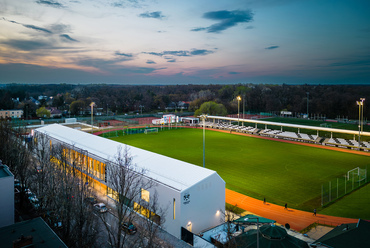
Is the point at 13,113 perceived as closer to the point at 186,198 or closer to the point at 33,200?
the point at 33,200

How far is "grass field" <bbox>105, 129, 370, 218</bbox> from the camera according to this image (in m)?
25.0

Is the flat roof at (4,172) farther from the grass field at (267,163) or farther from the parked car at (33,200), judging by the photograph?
the grass field at (267,163)

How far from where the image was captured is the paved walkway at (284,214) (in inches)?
758

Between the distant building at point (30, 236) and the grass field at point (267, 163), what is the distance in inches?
674

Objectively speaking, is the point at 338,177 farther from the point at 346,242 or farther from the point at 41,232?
the point at 41,232

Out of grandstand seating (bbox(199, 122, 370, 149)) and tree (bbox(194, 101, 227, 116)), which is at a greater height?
tree (bbox(194, 101, 227, 116))

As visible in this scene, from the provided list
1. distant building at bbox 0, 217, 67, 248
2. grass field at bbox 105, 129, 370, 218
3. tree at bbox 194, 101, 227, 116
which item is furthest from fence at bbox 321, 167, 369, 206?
tree at bbox 194, 101, 227, 116

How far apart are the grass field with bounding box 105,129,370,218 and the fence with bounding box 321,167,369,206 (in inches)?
24.7

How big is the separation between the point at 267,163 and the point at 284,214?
14.7 m

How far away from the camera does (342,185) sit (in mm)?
26562

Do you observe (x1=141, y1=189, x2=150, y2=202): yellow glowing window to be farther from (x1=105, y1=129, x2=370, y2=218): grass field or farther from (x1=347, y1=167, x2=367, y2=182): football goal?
(x1=347, y1=167, x2=367, y2=182): football goal

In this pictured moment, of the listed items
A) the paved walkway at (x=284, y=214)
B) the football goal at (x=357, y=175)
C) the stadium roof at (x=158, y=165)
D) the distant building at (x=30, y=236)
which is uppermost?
the stadium roof at (x=158, y=165)

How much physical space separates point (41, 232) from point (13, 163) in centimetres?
1477

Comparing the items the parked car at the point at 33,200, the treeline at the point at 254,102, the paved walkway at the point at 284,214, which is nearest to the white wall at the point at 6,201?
the parked car at the point at 33,200
